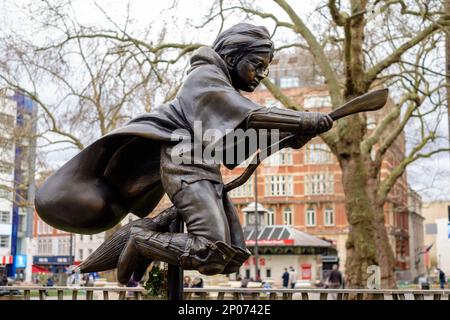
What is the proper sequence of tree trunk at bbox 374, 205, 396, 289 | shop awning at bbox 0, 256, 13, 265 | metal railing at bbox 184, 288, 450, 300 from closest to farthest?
metal railing at bbox 184, 288, 450, 300 → tree trunk at bbox 374, 205, 396, 289 → shop awning at bbox 0, 256, 13, 265

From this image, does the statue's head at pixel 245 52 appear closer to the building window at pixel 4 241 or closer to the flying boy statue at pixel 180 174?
the flying boy statue at pixel 180 174

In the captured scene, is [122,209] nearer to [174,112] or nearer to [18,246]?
[174,112]

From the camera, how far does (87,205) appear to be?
3832 mm

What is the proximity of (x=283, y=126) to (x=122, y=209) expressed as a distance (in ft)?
4.12

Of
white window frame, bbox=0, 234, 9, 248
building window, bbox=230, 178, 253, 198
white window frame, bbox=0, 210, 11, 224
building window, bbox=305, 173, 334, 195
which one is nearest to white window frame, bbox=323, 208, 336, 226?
building window, bbox=305, 173, 334, 195

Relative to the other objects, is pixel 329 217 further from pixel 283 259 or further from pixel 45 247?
pixel 45 247

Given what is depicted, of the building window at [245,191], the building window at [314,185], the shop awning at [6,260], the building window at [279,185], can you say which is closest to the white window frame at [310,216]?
A: the building window at [314,185]

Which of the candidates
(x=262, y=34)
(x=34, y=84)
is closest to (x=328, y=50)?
(x=34, y=84)

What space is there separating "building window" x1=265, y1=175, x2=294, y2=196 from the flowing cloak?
175ft

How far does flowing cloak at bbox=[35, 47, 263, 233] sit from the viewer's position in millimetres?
3729

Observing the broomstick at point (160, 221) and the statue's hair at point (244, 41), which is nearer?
the broomstick at point (160, 221)

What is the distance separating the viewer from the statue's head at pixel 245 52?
13.2ft

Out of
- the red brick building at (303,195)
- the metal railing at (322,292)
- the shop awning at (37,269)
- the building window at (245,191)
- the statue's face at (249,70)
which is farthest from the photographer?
the shop awning at (37,269)

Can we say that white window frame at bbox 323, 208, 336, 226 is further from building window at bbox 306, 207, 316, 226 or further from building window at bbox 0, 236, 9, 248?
building window at bbox 0, 236, 9, 248
